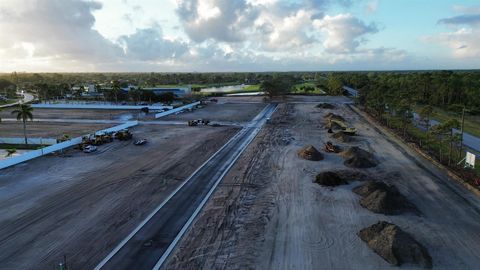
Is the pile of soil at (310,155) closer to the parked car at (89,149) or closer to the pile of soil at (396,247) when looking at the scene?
the pile of soil at (396,247)

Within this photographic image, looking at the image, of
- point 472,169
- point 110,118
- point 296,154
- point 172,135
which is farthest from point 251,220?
point 110,118

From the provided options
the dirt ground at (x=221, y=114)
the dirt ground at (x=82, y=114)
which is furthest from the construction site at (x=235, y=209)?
the dirt ground at (x=82, y=114)

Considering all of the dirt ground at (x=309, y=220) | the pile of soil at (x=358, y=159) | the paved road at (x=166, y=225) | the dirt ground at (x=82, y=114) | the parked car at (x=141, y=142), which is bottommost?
the dirt ground at (x=309, y=220)

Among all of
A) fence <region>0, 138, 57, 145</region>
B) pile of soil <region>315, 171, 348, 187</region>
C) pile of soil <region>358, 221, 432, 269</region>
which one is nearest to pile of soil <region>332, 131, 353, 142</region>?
pile of soil <region>315, 171, 348, 187</region>

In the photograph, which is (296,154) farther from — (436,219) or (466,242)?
(466,242)

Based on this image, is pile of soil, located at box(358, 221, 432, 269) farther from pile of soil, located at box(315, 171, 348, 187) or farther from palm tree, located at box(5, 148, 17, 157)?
palm tree, located at box(5, 148, 17, 157)

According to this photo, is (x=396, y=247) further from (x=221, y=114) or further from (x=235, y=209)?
(x=221, y=114)

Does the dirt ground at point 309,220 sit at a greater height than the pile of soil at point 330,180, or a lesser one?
lesser
